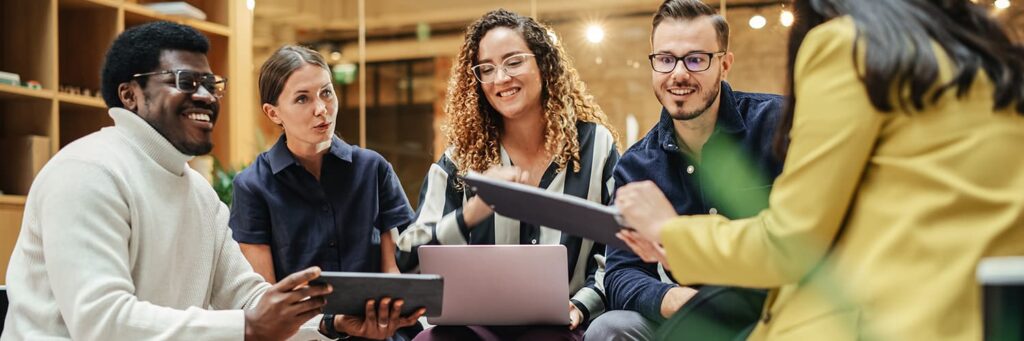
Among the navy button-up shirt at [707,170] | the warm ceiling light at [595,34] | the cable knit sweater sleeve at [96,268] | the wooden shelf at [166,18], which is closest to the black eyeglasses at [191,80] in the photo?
the cable knit sweater sleeve at [96,268]

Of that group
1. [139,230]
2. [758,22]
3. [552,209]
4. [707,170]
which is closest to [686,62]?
[707,170]

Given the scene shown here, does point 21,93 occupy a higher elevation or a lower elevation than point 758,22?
lower

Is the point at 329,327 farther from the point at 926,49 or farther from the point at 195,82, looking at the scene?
the point at 926,49

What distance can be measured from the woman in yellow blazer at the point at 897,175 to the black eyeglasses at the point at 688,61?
3.26 feet

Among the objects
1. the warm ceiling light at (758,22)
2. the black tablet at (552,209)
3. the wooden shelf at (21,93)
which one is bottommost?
the black tablet at (552,209)

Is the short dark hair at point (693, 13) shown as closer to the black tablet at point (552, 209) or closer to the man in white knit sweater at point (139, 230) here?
the black tablet at point (552, 209)

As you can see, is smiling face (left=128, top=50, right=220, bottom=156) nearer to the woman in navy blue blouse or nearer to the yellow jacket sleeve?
the woman in navy blue blouse

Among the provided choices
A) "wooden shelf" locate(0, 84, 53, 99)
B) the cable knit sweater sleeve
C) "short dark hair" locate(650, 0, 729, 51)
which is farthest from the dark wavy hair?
"wooden shelf" locate(0, 84, 53, 99)

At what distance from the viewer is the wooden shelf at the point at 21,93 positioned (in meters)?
4.11


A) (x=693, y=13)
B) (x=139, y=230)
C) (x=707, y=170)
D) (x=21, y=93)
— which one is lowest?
(x=139, y=230)

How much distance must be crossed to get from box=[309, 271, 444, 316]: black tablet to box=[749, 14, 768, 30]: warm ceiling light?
4.09m

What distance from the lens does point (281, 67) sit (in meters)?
3.00

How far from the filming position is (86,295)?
1.87 meters

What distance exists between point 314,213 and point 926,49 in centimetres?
194
